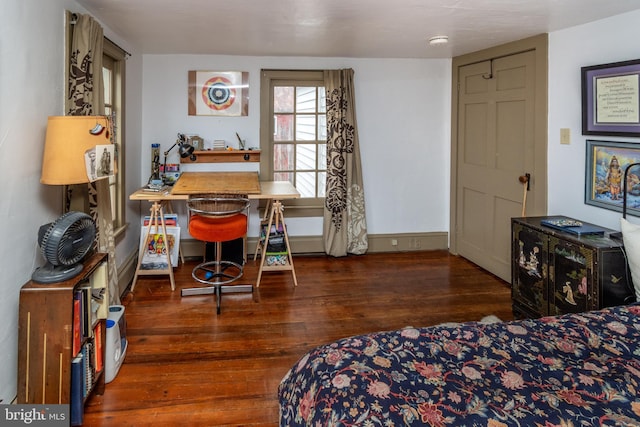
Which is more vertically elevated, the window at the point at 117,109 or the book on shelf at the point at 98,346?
the window at the point at 117,109

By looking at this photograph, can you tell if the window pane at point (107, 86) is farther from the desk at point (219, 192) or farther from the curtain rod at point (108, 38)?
the desk at point (219, 192)

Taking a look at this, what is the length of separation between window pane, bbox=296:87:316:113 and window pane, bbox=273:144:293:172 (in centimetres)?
45

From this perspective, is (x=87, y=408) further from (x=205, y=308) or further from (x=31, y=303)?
(x=205, y=308)

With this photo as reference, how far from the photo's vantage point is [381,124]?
5465 mm

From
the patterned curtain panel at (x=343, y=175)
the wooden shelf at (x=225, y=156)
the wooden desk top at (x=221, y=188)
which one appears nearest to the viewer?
the wooden desk top at (x=221, y=188)

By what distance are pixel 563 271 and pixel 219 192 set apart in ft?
8.83

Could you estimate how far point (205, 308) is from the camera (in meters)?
3.80

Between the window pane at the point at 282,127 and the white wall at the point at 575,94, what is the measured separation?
2746 mm

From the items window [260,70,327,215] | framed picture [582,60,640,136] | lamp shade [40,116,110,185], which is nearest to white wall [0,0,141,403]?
lamp shade [40,116,110,185]

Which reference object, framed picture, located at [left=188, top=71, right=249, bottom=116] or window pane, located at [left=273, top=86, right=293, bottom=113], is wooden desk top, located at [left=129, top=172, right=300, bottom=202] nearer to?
framed picture, located at [left=188, top=71, right=249, bottom=116]

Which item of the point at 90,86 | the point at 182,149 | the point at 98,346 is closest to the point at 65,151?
the point at 90,86

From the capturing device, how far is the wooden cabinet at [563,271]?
273cm

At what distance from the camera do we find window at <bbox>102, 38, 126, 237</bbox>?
13.1 feet

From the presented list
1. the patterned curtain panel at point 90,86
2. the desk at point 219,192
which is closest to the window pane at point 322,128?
the desk at point 219,192
